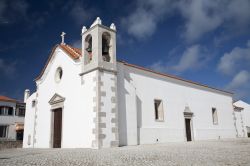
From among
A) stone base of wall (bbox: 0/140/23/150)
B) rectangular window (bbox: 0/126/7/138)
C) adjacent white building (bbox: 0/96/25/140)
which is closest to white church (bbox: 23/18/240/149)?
stone base of wall (bbox: 0/140/23/150)

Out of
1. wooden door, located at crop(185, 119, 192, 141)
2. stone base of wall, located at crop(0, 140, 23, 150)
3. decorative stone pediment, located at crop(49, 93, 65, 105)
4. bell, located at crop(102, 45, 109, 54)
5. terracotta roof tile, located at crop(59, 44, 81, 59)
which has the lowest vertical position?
stone base of wall, located at crop(0, 140, 23, 150)

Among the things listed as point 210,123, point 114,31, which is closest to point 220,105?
point 210,123

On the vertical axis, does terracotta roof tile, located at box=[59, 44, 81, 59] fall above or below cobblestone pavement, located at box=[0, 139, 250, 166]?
above

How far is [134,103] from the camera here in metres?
15.4

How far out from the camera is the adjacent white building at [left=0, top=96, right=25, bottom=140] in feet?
102

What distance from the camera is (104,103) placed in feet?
42.7

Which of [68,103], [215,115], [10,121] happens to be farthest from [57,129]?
[10,121]

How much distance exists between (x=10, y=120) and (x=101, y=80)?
2375 cm

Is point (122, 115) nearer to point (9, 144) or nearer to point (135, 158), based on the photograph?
point (135, 158)

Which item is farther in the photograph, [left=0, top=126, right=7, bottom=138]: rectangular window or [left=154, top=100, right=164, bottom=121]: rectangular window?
[left=0, top=126, right=7, bottom=138]: rectangular window

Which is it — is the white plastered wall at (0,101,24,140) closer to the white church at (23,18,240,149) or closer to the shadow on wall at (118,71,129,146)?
the white church at (23,18,240,149)

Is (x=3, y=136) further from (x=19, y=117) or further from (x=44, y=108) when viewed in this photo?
(x=44, y=108)

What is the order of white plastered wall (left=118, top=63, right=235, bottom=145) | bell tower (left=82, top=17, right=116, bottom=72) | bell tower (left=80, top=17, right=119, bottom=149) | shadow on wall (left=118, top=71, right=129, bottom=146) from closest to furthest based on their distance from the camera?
1. bell tower (left=80, top=17, right=119, bottom=149)
2. bell tower (left=82, top=17, right=116, bottom=72)
3. shadow on wall (left=118, top=71, right=129, bottom=146)
4. white plastered wall (left=118, top=63, right=235, bottom=145)

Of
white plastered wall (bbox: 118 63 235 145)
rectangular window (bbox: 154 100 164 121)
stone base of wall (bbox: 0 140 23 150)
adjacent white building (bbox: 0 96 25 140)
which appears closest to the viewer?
white plastered wall (bbox: 118 63 235 145)
